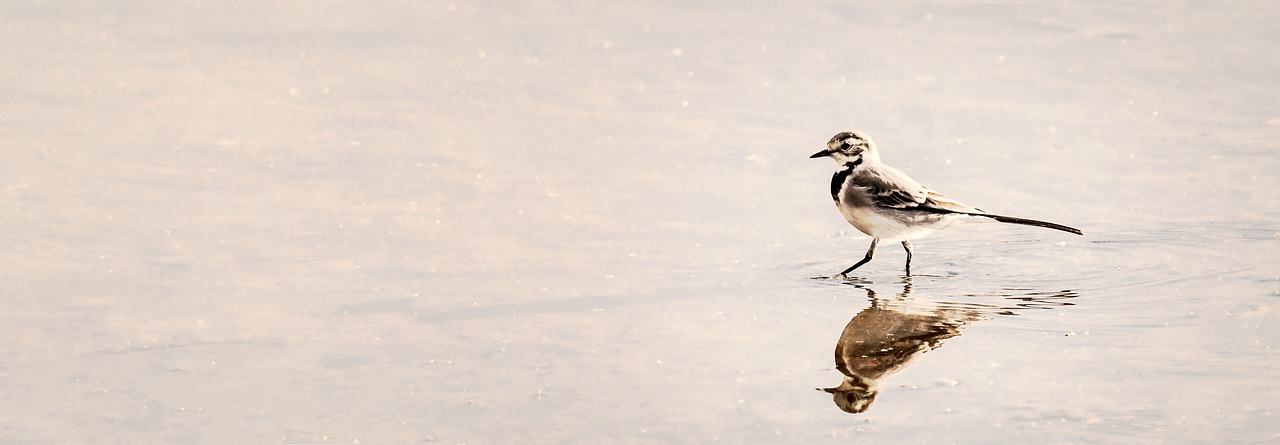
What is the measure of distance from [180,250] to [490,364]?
8.46 ft

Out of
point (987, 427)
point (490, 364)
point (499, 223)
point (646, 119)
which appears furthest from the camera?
point (646, 119)

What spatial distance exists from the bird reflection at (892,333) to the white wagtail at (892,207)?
43 centimetres

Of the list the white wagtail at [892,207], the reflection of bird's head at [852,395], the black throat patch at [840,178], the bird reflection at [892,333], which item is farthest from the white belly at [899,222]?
the reflection of bird's head at [852,395]

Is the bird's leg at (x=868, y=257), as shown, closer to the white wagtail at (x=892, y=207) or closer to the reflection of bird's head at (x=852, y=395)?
the white wagtail at (x=892, y=207)

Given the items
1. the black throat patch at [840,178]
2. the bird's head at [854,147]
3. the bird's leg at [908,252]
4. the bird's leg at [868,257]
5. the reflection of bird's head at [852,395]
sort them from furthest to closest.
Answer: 1. the bird's head at [854,147]
2. the black throat patch at [840,178]
3. the bird's leg at [908,252]
4. the bird's leg at [868,257]
5. the reflection of bird's head at [852,395]

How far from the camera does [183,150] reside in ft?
35.1

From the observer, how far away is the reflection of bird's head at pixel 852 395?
6576 mm

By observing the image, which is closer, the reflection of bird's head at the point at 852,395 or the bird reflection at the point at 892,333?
the reflection of bird's head at the point at 852,395

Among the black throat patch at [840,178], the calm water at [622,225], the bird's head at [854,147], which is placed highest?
the bird's head at [854,147]

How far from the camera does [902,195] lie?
29.5 feet

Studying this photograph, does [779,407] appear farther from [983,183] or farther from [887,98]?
[887,98]

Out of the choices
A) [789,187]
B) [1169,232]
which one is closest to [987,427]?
[1169,232]

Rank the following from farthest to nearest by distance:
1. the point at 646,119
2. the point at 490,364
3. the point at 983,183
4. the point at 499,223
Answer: the point at 646,119 < the point at 983,183 < the point at 499,223 < the point at 490,364

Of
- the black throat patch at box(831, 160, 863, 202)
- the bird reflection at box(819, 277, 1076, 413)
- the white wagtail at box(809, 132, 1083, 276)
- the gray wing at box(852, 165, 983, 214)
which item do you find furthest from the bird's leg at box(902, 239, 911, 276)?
the black throat patch at box(831, 160, 863, 202)
